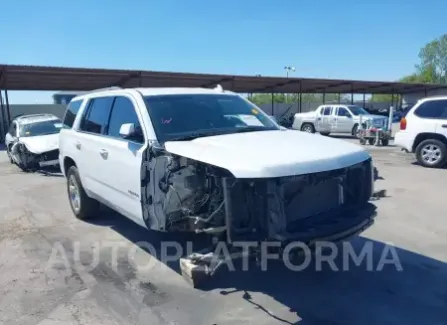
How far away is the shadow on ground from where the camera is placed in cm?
358

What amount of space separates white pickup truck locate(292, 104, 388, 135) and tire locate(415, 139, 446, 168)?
912 centimetres

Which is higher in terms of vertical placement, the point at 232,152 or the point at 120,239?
the point at 232,152

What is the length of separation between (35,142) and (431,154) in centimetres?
1139

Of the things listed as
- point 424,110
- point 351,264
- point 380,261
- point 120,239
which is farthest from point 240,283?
point 424,110

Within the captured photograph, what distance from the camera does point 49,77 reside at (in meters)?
23.9

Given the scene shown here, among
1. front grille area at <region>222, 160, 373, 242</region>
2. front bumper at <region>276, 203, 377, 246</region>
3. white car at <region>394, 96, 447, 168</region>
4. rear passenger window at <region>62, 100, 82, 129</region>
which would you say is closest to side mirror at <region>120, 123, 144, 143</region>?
front grille area at <region>222, 160, 373, 242</region>

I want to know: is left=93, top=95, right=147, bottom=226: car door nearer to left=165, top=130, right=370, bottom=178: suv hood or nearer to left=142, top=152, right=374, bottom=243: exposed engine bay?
left=142, top=152, right=374, bottom=243: exposed engine bay

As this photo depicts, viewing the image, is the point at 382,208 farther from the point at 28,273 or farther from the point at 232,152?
the point at 28,273

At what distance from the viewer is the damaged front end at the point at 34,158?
11.8m

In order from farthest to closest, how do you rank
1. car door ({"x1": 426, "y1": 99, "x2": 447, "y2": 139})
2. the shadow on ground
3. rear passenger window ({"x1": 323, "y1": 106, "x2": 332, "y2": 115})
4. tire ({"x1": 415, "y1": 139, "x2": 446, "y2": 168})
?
rear passenger window ({"x1": 323, "y1": 106, "x2": 332, "y2": 115}) → tire ({"x1": 415, "y1": 139, "x2": 446, "y2": 168}) → car door ({"x1": 426, "y1": 99, "x2": 447, "y2": 139}) → the shadow on ground

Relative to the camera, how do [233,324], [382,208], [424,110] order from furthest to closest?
[424,110] < [382,208] < [233,324]

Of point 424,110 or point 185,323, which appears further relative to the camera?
point 424,110

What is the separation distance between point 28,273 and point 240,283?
2.39m

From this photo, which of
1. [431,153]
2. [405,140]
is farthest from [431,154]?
[405,140]
